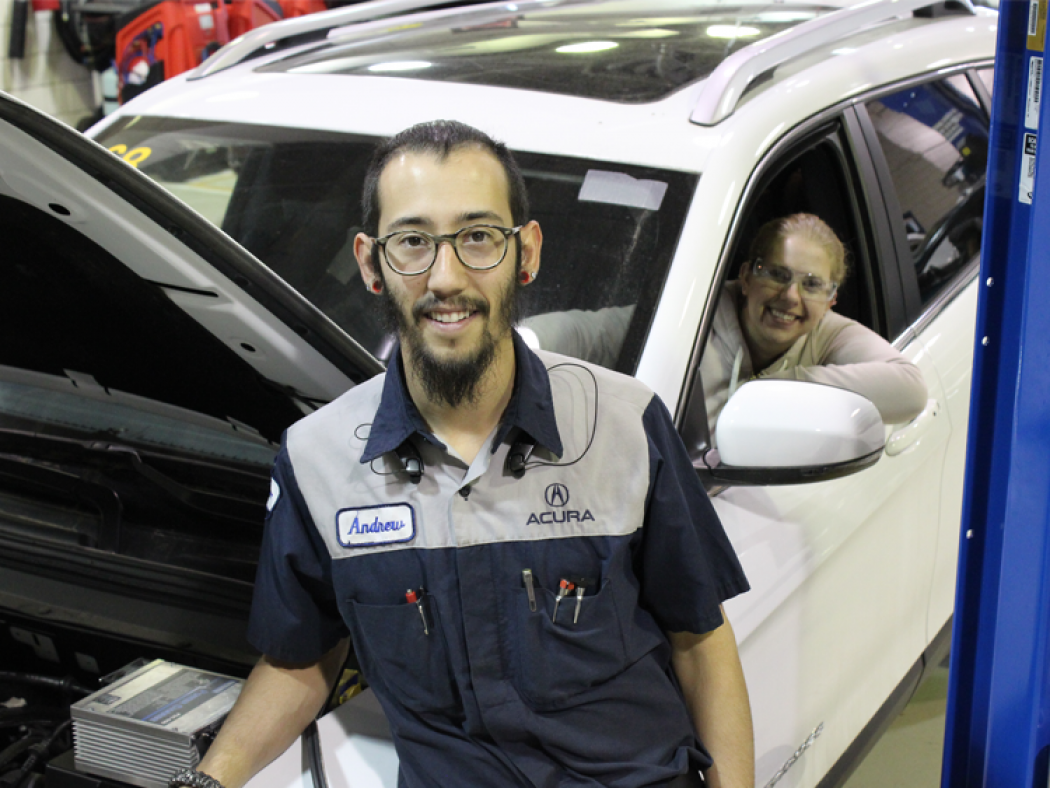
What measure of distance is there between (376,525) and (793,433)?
0.65 m

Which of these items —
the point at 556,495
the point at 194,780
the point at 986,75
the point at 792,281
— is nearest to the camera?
the point at 194,780

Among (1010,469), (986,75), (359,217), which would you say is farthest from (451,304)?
(986,75)

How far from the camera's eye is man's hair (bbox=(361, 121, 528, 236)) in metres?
1.37

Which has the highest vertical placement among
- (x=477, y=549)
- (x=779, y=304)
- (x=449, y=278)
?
(x=449, y=278)

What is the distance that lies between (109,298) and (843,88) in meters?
1.41

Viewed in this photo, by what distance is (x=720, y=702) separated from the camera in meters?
1.46

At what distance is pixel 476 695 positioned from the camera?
1334 mm

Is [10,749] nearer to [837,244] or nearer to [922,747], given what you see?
[837,244]

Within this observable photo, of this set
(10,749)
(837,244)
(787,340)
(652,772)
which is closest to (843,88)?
(837,244)

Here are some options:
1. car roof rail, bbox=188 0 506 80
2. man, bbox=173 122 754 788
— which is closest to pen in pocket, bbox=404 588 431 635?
man, bbox=173 122 754 788

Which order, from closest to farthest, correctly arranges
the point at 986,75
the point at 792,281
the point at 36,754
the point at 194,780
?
the point at 194,780, the point at 36,754, the point at 792,281, the point at 986,75

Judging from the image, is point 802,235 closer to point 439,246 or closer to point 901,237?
point 901,237

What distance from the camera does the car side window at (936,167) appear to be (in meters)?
2.49

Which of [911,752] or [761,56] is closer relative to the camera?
[761,56]
